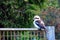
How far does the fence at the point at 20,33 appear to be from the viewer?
5406 mm

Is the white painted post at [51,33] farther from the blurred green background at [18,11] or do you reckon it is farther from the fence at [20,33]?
the blurred green background at [18,11]

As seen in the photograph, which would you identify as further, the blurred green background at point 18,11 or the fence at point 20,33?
the blurred green background at point 18,11

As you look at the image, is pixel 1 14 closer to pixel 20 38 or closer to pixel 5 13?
pixel 5 13

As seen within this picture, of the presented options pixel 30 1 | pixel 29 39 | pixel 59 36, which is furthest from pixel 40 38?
pixel 59 36

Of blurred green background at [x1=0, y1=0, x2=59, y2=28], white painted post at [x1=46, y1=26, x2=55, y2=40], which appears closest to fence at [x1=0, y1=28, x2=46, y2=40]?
white painted post at [x1=46, y1=26, x2=55, y2=40]

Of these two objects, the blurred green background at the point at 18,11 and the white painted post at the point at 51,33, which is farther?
the blurred green background at the point at 18,11

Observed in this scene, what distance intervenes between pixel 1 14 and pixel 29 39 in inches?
152

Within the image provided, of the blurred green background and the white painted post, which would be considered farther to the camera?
the blurred green background

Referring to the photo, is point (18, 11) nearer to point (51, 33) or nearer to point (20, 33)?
point (20, 33)

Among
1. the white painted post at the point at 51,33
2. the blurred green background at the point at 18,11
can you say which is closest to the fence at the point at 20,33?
the white painted post at the point at 51,33

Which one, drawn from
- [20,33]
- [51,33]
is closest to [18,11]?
[20,33]

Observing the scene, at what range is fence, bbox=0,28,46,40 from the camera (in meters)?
5.41

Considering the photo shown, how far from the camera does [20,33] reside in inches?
217

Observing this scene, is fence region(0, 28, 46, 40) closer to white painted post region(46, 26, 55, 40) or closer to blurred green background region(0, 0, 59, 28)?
white painted post region(46, 26, 55, 40)
